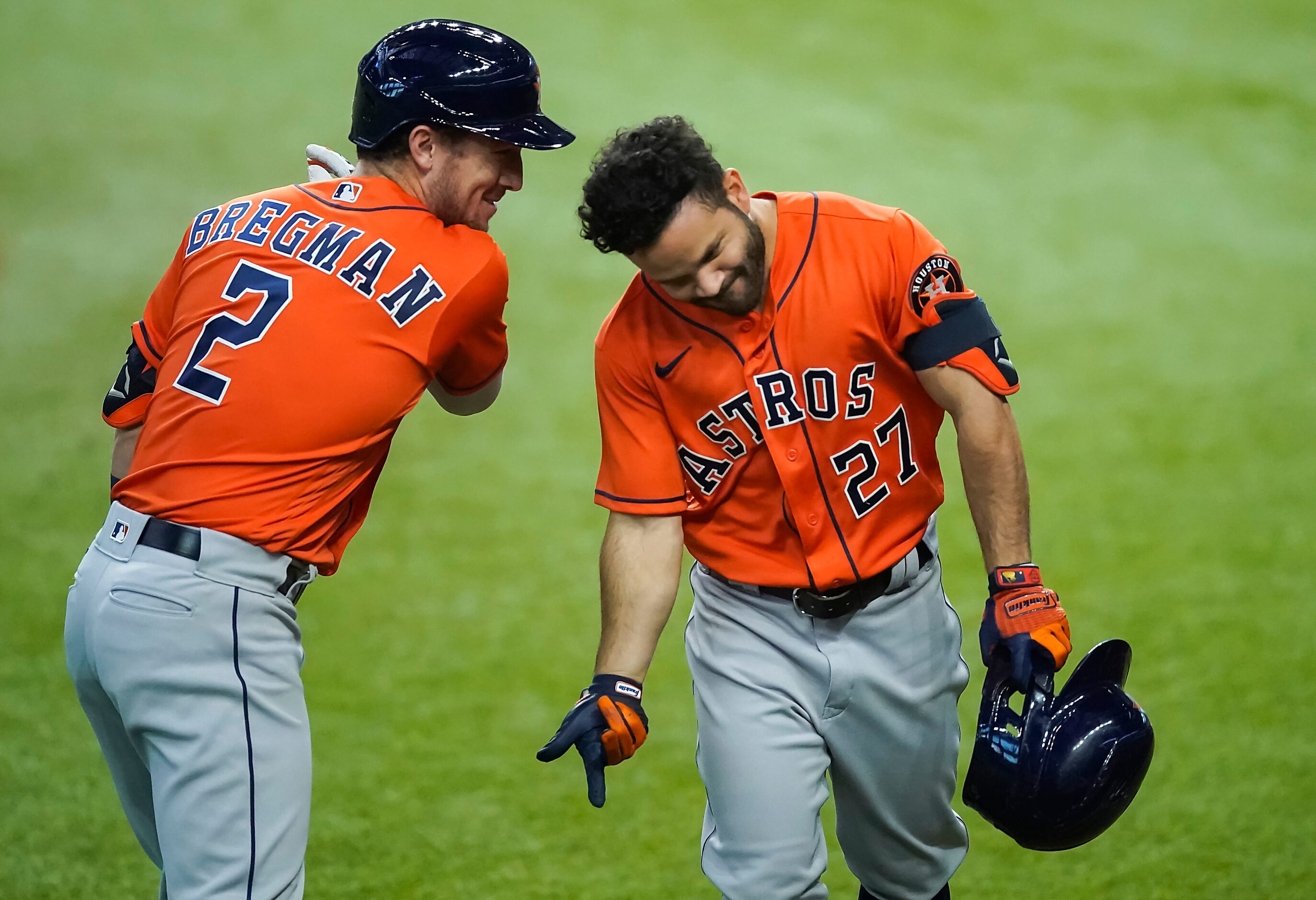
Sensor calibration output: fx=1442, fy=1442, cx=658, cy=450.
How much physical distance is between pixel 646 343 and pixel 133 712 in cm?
127

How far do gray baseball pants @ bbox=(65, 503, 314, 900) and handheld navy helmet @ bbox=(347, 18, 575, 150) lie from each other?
95 centimetres

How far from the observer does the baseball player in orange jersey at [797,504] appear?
298cm

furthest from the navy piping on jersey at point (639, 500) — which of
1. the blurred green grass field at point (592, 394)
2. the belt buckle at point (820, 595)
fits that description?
the blurred green grass field at point (592, 394)

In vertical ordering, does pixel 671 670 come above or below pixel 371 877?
above

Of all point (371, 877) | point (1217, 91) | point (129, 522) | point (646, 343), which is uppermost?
point (1217, 91)

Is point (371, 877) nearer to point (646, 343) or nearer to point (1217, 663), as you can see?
point (646, 343)

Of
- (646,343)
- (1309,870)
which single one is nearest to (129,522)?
(646,343)

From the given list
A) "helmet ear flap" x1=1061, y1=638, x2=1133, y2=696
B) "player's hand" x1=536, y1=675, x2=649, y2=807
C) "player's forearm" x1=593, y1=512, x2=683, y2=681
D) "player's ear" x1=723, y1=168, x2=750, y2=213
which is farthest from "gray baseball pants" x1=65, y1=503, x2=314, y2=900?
"helmet ear flap" x1=1061, y1=638, x2=1133, y2=696

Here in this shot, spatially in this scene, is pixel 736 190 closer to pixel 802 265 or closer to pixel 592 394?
pixel 802 265

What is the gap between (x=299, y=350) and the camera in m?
2.81

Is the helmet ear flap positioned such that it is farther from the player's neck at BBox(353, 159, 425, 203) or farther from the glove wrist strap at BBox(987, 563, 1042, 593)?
the player's neck at BBox(353, 159, 425, 203)

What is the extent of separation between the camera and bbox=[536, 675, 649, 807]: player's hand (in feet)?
9.85

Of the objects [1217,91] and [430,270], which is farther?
[1217,91]

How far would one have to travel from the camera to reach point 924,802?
3248 millimetres
